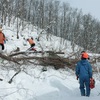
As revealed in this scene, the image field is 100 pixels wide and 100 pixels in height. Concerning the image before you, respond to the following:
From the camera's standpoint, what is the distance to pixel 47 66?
14.5m

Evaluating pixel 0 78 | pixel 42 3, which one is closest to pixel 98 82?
pixel 0 78

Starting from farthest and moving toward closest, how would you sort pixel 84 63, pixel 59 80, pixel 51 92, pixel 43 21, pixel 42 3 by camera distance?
pixel 42 3 < pixel 43 21 < pixel 59 80 < pixel 51 92 < pixel 84 63

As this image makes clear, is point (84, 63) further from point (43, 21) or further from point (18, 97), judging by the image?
point (43, 21)

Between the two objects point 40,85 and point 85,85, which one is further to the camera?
point 40,85

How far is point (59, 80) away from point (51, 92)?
152cm

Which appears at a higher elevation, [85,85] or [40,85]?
[85,85]

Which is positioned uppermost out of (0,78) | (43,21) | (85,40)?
(0,78)

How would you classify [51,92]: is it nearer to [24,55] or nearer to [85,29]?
[24,55]

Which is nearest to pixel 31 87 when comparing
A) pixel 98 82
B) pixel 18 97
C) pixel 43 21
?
pixel 18 97

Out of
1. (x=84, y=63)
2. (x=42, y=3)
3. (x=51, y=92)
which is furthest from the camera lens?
(x=42, y=3)

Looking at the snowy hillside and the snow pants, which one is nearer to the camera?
the snowy hillside

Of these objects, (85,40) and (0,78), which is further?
(85,40)

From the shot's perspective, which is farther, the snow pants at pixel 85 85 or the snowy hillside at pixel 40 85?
the snow pants at pixel 85 85

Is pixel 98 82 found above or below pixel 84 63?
below
